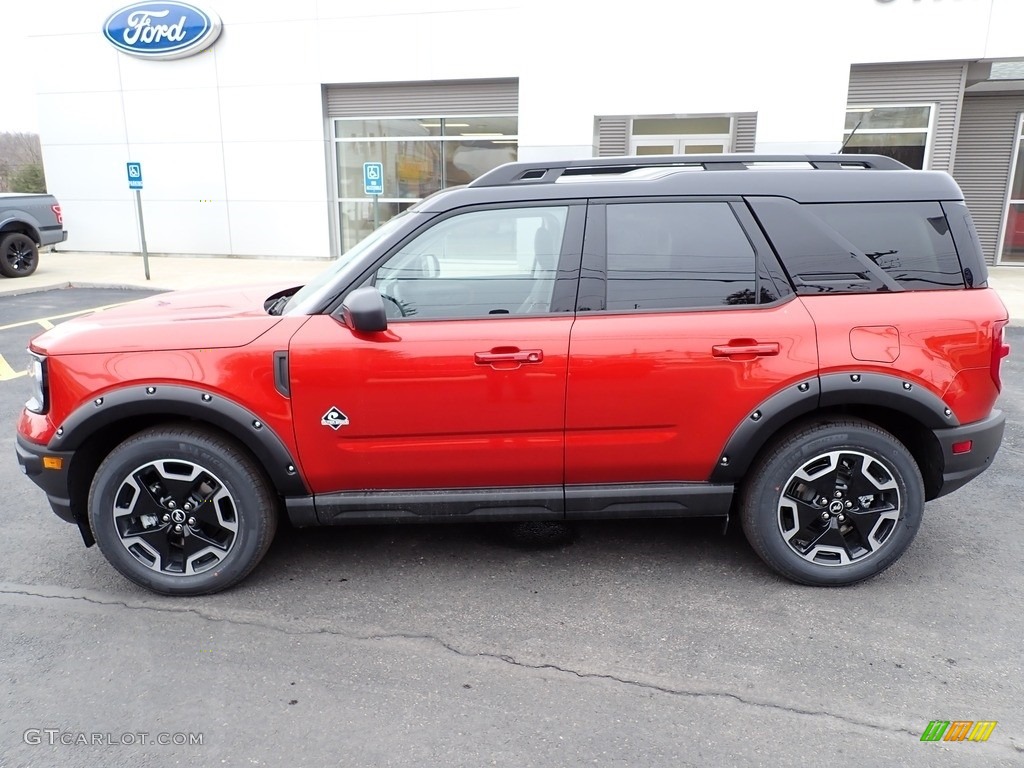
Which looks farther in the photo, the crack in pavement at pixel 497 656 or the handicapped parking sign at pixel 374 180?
the handicapped parking sign at pixel 374 180

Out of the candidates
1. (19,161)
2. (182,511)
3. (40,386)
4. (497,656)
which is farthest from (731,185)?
(19,161)

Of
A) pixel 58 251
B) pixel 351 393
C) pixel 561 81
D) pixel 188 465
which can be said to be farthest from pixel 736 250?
pixel 58 251

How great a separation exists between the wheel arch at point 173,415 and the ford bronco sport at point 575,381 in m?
0.01

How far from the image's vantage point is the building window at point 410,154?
15.6 m

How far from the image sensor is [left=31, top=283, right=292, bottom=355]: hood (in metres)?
3.21

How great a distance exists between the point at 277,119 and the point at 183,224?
11.1 feet

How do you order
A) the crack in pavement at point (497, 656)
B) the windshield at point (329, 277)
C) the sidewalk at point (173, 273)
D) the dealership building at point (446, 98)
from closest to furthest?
the crack in pavement at point (497, 656), the windshield at point (329, 277), the dealership building at point (446, 98), the sidewalk at point (173, 273)

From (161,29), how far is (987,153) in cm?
1709

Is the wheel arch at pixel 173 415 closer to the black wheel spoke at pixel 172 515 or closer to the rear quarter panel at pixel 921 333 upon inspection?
the black wheel spoke at pixel 172 515

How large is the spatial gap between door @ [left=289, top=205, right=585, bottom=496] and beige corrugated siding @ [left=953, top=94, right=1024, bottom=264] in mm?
14251

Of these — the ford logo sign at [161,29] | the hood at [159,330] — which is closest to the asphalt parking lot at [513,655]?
the hood at [159,330]

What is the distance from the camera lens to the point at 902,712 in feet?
8.57

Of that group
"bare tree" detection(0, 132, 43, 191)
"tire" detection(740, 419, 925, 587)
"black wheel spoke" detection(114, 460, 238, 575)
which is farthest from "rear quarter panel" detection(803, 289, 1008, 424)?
"bare tree" detection(0, 132, 43, 191)

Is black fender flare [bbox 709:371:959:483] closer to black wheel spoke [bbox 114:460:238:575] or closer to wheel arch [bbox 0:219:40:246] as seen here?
black wheel spoke [bbox 114:460:238:575]
